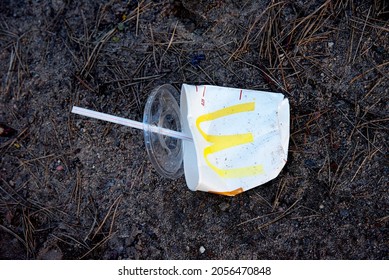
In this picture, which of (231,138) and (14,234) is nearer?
(231,138)

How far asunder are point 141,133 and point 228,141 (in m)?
0.33

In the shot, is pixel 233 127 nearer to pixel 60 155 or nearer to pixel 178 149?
pixel 178 149

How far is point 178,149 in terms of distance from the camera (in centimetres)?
171

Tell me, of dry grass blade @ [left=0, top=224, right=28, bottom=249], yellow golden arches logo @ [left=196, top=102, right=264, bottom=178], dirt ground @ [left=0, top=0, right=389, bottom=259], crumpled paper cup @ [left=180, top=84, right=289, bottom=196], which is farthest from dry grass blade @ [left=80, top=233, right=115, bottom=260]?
yellow golden arches logo @ [left=196, top=102, right=264, bottom=178]

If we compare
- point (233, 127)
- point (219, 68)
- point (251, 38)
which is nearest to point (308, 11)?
point (251, 38)

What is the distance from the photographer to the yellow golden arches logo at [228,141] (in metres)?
1.58

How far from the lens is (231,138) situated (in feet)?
5.23

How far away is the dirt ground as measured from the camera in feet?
5.43

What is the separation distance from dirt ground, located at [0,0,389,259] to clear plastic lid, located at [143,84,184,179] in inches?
3.2

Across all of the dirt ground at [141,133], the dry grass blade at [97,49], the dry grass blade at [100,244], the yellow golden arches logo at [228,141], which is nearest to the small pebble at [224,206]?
the dirt ground at [141,133]

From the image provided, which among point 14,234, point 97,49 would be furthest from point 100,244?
point 97,49

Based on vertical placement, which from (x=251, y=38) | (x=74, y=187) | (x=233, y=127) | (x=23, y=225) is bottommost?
(x=23, y=225)

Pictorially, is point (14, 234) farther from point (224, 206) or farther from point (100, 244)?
point (224, 206)

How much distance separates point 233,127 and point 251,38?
1.15 feet
